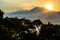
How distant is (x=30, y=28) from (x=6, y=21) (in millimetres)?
4101

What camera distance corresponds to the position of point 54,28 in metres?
31.8

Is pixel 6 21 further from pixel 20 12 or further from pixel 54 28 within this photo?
pixel 20 12

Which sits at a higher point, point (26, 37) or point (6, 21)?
point (6, 21)

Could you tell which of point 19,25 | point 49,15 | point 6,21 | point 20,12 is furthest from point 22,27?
point 20,12

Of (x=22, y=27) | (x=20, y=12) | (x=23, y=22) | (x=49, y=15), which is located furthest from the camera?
(x=20, y=12)

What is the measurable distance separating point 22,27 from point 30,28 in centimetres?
164

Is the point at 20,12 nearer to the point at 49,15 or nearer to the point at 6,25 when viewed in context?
the point at 49,15

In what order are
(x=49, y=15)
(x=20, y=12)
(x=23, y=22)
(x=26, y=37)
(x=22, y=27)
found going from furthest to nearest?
(x=20, y=12), (x=49, y=15), (x=23, y=22), (x=22, y=27), (x=26, y=37)

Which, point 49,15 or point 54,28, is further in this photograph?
point 49,15

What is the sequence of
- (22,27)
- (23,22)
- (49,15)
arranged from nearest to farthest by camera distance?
(22,27), (23,22), (49,15)

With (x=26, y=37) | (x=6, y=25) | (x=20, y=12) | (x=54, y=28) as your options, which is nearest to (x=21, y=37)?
(x=26, y=37)

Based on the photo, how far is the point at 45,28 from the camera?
32.3 m

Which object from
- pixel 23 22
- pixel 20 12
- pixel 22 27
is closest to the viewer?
pixel 22 27

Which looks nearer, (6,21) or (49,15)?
(6,21)
